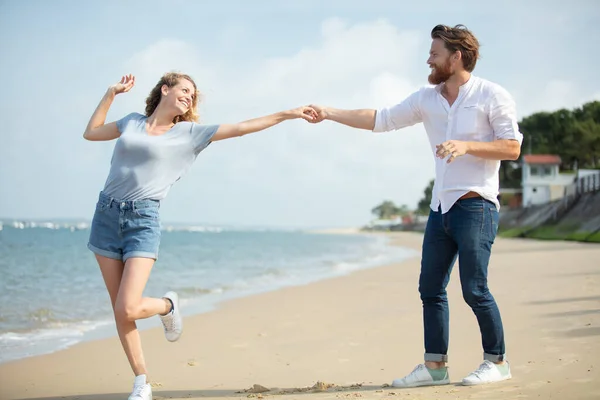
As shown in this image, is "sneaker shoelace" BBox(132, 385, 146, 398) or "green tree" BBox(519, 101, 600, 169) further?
"green tree" BBox(519, 101, 600, 169)

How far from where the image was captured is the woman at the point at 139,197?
3816mm

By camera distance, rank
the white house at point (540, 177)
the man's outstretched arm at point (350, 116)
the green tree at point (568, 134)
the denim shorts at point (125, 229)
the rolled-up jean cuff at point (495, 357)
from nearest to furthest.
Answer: the denim shorts at point (125, 229), the rolled-up jean cuff at point (495, 357), the man's outstretched arm at point (350, 116), the white house at point (540, 177), the green tree at point (568, 134)

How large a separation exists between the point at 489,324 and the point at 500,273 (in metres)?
8.77

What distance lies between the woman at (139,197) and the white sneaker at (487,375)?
1.97 metres

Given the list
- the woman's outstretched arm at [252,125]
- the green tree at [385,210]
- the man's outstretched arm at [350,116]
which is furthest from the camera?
the green tree at [385,210]

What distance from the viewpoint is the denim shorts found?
12.5ft

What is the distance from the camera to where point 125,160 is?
12.8 feet

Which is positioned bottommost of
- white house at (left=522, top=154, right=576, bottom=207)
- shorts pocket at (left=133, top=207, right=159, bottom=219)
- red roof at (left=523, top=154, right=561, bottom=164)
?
shorts pocket at (left=133, top=207, right=159, bottom=219)

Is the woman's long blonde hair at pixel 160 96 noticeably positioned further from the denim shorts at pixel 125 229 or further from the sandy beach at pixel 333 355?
the sandy beach at pixel 333 355

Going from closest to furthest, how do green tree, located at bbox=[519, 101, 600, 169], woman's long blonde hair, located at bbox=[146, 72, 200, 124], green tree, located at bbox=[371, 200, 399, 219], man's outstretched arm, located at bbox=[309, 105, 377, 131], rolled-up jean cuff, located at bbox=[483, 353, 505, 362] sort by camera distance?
rolled-up jean cuff, located at bbox=[483, 353, 505, 362]
woman's long blonde hair, located at bbox=[146, 72, 200, 124]
man's outstretched arm, located at bbox=[309, 105, 377, 131]
green tree, located at bbox=[519, 101, 600, 169]
green tree, located at bbox=[371, 200, 399, 219]

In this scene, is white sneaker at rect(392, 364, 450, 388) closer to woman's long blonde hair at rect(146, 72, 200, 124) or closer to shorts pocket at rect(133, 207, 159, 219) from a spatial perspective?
shorts pocket at rect(133, 207, 159, 219)

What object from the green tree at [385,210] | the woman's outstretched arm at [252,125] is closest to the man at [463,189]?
the woman's outstretched arm at [252,125]

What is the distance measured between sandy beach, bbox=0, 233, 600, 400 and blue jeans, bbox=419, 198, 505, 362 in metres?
0.30

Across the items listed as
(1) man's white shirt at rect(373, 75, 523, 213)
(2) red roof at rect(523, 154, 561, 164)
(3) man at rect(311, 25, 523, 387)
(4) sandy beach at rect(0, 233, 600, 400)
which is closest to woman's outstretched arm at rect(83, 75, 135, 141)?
(4) sandy beach at rect(0, 233, 600, 400)
